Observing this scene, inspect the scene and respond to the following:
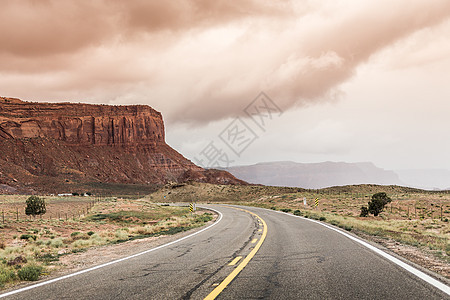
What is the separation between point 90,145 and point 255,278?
171m

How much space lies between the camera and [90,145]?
16162cm

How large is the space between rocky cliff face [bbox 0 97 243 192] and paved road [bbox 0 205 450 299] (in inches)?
4635

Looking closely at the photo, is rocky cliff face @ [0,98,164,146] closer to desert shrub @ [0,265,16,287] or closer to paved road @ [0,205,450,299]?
desert shrub @ [0,265,16,287]

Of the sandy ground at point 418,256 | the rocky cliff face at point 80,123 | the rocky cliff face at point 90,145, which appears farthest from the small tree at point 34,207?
the rocky cliff face at point 80,123

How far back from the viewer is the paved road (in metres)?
5.16

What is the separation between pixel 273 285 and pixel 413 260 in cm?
423

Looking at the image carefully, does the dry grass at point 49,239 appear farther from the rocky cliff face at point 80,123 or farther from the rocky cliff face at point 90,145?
the rocky cliff face at point 80,123

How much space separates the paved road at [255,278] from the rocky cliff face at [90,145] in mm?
117717

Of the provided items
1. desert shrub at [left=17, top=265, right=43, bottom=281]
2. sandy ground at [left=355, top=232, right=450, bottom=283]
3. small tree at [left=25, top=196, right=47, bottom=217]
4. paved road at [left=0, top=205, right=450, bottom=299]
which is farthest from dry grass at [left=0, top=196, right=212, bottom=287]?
small tree at [left=25, top=196, right=47, bottom=217]

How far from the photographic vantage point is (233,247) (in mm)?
10430

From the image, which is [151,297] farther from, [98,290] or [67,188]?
[67,188]

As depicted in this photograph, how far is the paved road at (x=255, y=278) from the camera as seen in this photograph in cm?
516

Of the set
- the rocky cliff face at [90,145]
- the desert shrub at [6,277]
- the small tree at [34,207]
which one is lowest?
the desert shrub at [6,277]

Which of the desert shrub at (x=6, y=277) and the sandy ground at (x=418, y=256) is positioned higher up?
the desert shrub at (x=6, y=277)
